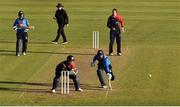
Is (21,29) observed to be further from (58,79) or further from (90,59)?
(58,79)

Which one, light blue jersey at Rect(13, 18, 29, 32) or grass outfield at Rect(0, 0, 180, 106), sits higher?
light blue jersey at Rect(13, 18, 29, 32)

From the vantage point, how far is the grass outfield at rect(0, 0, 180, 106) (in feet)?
78.0

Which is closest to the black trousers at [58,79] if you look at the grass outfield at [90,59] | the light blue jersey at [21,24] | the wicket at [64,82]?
the wicket at [64,82]

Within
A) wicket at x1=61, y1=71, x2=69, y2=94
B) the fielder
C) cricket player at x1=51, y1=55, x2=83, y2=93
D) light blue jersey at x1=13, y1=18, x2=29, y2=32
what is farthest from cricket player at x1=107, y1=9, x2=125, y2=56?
cricket player at x1=51, y1=55, x2=83, y2=93

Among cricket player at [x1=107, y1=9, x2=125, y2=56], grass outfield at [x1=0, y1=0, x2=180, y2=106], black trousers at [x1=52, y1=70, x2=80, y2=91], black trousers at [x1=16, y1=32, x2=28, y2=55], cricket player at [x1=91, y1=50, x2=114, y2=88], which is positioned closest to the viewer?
grass outfield at [x1=0, y1=0, x2=180, y2=106]

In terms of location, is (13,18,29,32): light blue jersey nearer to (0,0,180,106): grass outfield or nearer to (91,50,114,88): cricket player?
(0,0,180,106): grass outfield

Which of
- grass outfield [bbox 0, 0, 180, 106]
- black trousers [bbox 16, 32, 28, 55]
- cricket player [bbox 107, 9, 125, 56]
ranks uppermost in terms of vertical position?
cricket player [bbox 107, 9, 125, 56]

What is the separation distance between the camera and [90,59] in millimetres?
30297

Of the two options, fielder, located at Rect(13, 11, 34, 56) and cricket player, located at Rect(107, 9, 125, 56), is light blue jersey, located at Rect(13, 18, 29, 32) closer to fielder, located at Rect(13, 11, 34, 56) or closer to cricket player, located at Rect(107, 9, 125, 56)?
fielder, located at Rect(13, 11, 34, 56)

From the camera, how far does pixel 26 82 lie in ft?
85.4

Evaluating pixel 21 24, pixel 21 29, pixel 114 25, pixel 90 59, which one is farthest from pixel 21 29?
pixel 114 25

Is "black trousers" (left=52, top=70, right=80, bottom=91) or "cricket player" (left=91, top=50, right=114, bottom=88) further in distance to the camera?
"cricket player" (left=91, top=50, right=114, bottom=88)

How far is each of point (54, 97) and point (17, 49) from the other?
7.67 m

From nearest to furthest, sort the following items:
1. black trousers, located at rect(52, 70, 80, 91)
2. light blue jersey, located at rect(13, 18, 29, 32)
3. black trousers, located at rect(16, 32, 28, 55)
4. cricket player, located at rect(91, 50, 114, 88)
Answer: black trousers, located at rect(52, 70, 80, 91) → cricket player, located at rect(91, 50, 114, 88) → light blue jersey, located at rect(13, 18, 29, 32) → black trousers, located at rect(16, 32, 28, 55)
